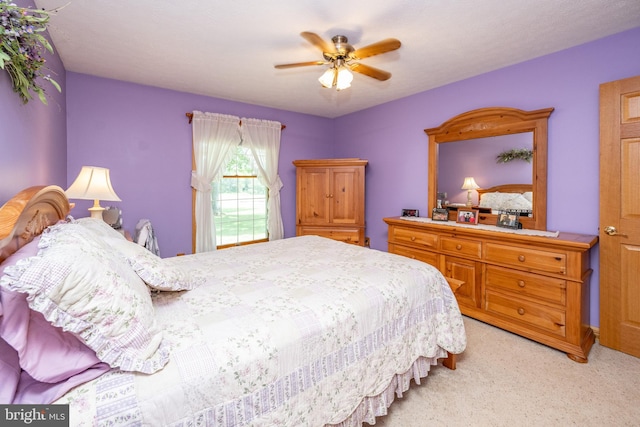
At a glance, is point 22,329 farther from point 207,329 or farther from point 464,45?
point 464,45

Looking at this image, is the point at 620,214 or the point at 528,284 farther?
the point at 528,284

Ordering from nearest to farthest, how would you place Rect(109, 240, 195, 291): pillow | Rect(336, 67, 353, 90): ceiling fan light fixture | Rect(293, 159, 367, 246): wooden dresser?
Rect(109, 240, 195, 291): pillow < Rect(336, 67, 353, 90): ceiling fan light fixture < Rect(293, 159, 367, 246): wooden dresser

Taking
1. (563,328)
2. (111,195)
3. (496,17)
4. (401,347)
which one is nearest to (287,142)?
(111,195)

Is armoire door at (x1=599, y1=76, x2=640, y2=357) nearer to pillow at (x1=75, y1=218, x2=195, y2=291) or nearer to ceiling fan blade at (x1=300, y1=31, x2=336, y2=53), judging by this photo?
ceiling fan blade at (x1=300, y1=31, x2=336, y2=53)

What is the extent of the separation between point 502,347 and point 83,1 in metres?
4.05

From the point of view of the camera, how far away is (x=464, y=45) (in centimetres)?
250

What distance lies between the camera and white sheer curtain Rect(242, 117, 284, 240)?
415 cm

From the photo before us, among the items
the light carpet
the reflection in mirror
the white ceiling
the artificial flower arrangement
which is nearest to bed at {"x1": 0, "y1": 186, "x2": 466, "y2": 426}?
the light carpet

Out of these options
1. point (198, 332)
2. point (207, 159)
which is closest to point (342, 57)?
point (198, 332)

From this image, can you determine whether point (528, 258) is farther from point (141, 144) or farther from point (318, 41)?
point (141, 144)

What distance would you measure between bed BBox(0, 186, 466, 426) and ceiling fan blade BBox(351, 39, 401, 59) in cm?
149

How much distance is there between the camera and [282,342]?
3.90 feet

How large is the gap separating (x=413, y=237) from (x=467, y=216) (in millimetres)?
627

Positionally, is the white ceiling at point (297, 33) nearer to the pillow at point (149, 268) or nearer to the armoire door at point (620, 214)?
the armoire door at point (620, 214)
